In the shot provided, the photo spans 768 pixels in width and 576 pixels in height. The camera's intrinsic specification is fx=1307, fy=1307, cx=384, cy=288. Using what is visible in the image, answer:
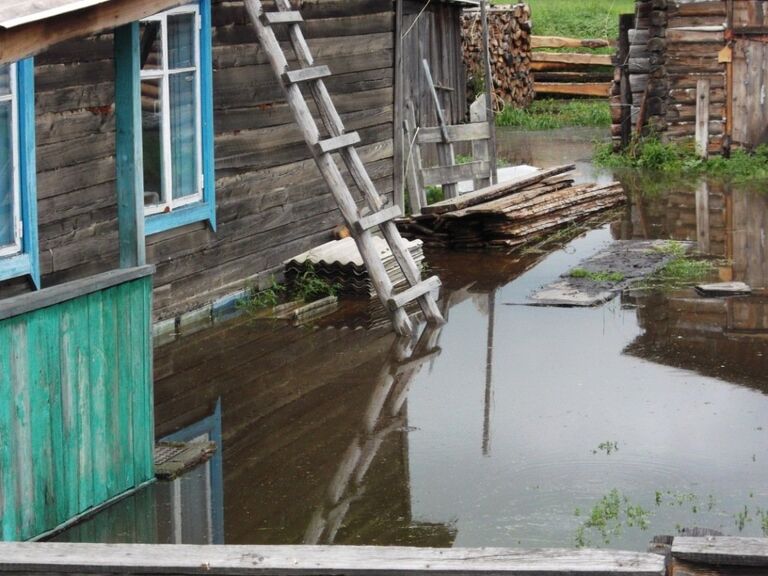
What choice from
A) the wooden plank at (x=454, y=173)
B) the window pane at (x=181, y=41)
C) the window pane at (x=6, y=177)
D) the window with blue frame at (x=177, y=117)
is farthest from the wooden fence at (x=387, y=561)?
the wooden plank at (x=454, y=173)

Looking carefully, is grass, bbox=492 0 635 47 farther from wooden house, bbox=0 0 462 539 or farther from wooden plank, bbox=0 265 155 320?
wooden plank, bbox=0 265 155 320

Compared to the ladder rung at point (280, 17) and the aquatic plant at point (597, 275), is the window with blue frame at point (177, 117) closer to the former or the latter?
the ladder rung at point (280, 17)

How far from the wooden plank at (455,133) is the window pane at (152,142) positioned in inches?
222

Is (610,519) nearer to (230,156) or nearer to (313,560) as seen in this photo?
(313,560)

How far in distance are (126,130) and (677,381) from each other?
14.5 ft

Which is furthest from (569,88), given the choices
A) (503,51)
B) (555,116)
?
(503,51)

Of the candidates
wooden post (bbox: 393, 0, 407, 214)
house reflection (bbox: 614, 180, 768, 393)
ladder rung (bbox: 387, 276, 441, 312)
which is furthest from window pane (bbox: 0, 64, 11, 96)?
wooden post (bbox: 393, 0, 407, 214)

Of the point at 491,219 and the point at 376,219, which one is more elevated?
the point at 376,219

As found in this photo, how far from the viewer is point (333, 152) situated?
408 inches

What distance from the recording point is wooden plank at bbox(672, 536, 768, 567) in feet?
11.0

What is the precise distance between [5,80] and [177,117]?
7.21 ft

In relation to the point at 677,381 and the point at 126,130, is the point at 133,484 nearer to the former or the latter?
the point at 126,130

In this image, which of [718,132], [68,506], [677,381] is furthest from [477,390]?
[718,132]

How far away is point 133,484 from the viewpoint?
670cm
